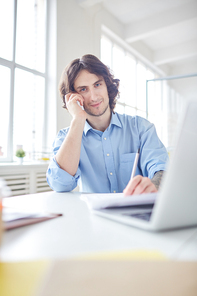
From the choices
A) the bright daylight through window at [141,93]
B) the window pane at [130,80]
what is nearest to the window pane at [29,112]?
the bright daylight through window at [141,93]

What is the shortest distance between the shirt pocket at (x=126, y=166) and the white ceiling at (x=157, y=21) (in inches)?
145

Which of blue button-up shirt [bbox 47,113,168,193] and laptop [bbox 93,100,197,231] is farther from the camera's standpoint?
blue button-up shirt [bbox 47,113,168,193]

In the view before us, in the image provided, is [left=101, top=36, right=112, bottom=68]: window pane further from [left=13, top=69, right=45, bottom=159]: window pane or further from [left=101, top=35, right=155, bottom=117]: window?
[left=13, top=69, right=45, bottom=159]: window pane

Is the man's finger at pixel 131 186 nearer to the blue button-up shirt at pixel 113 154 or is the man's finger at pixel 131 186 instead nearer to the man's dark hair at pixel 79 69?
the blue button-up shirt at pixel 113 154

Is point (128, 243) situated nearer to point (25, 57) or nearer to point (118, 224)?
point (118, 224)

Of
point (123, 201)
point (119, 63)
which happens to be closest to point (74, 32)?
point (119, 63)

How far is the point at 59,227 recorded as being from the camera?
541mm

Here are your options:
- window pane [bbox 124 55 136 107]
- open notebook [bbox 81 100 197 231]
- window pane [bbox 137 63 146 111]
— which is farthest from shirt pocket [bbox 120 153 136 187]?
window pane [bbox 137 63 146 111]

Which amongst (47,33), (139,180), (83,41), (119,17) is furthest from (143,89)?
(139,180)

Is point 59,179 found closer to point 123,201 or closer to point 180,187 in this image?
point 123,201

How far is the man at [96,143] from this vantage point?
1.24 metres

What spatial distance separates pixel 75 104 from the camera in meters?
1.50

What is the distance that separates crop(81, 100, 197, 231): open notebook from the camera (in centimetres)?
40

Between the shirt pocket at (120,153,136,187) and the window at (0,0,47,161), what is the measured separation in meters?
2.04
